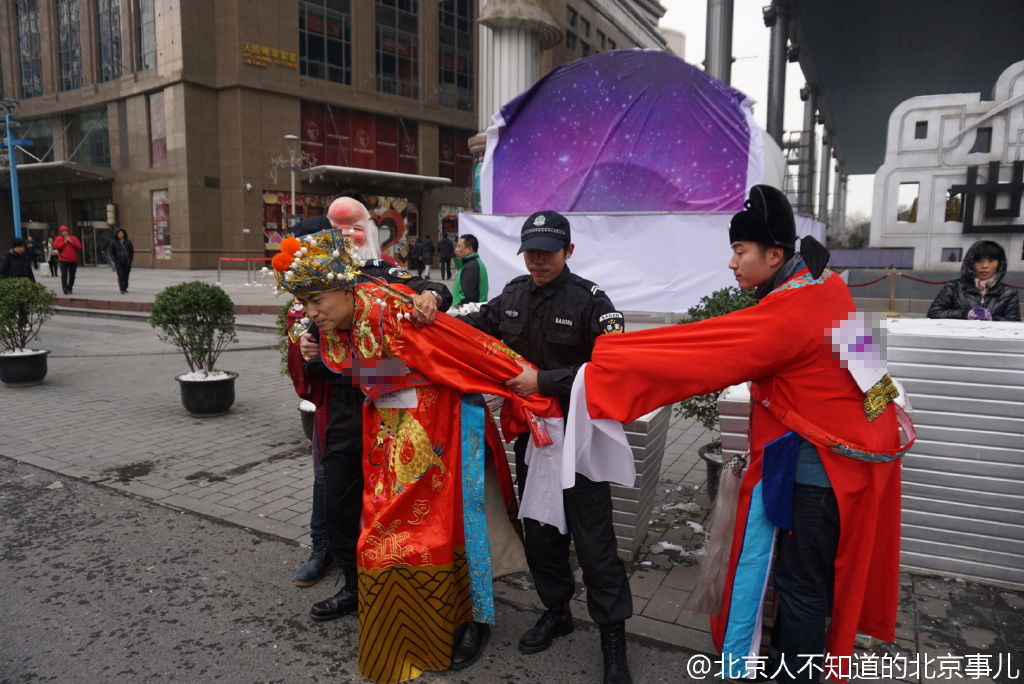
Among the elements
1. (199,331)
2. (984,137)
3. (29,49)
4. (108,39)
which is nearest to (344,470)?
(199,331)

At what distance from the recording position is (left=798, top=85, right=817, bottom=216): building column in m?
31.8

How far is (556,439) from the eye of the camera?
2.88 meters

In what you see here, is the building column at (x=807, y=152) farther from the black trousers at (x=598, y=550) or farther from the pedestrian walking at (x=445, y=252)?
the black trousers at (x=598, y=550)

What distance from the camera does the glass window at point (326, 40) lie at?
31.8 meters

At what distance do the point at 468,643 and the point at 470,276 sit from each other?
14.2 feet

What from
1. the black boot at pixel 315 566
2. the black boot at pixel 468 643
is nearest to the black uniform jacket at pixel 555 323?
the black boot at pixel 468 643

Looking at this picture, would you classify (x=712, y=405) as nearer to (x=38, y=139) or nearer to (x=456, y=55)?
(x=456, y=55)

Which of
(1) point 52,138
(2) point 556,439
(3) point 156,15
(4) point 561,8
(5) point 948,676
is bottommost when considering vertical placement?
(5) point 948,676

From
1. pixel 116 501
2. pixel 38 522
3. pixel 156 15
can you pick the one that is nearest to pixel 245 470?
pixel 116 501

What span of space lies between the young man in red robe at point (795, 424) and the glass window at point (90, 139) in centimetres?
3870

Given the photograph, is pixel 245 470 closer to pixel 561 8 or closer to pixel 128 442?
pixel 128 442

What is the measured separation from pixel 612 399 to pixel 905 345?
1.98 meters

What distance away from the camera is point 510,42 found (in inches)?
663

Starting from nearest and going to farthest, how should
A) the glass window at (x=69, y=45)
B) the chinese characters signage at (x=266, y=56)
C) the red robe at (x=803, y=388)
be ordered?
the red robe at (x=803, y=388) → the chinese characters signage at (x=266, y=56) → the glass window at (x=69, y=45)
